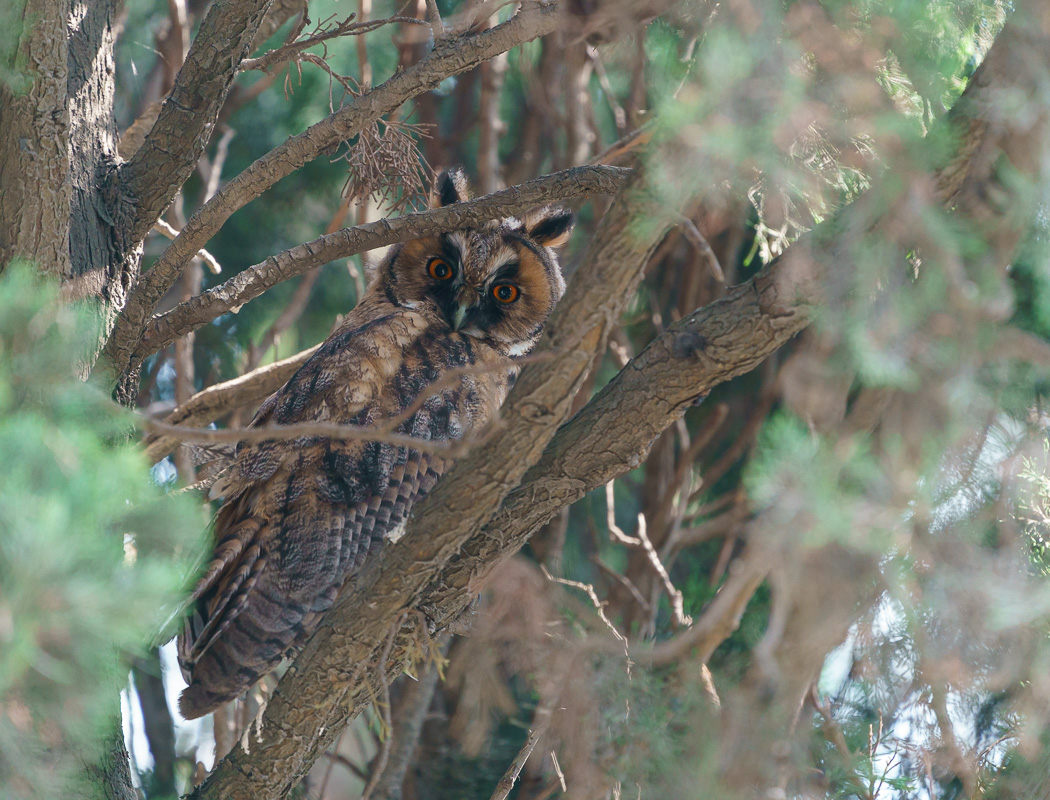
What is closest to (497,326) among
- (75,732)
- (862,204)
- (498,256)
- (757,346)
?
(498,256)

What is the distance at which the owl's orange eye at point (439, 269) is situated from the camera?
8.81 feet

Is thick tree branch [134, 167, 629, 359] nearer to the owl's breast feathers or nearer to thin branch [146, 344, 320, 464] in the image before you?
the owl's breast feathers

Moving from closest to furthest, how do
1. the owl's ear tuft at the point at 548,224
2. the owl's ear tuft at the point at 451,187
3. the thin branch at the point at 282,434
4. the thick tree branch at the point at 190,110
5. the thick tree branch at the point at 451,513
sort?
the thin branch at the point at 282,434 → the thick tree branch at the point at 451,513 → the thick tree branch at the point at 190,110 → the owl's ear tuft at the point at 451,187 → the owl's ear tuft at the point at 548,224

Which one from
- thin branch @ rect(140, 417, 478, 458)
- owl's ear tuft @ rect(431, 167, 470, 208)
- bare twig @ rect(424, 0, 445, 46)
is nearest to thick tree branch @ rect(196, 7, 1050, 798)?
thin branch @ rect(140, 417, 478, 458)

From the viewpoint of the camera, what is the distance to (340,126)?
1.95 m

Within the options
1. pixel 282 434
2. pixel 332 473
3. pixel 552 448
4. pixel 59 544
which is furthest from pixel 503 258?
pixel 59 544

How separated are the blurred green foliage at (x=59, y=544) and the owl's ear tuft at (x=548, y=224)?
6.09 feet

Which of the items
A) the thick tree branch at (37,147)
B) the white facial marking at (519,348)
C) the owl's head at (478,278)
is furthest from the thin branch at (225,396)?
the thick tree branch at (37,147)

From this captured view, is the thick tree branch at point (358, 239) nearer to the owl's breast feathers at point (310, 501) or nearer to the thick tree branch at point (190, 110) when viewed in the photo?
the thick tree branch at point (190, 110)


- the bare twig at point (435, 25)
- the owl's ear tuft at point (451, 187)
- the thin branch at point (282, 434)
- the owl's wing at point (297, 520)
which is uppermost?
the bare twig at point (435, 25)

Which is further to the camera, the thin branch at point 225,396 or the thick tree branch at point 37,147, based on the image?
the thin branch at point 225,396

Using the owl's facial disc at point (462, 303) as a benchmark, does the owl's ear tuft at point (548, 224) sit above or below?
above

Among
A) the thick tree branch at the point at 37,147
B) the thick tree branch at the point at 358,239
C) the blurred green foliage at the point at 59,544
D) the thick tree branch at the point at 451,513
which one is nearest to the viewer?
the blurred green foliage at the point at 59,544

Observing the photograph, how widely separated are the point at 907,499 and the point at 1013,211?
0.41 metres
